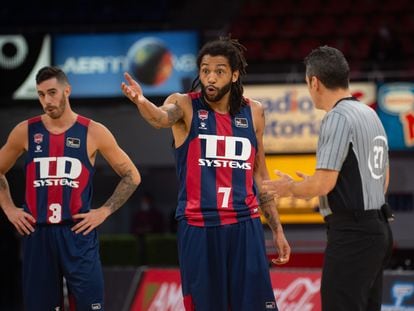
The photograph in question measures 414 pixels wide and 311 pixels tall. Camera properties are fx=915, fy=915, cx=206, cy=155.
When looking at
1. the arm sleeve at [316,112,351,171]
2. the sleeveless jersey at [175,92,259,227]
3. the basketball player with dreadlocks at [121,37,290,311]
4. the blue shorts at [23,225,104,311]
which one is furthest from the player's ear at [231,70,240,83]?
the blue shorts at [23,225,104,311]

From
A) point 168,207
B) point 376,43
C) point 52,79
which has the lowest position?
point 168,207

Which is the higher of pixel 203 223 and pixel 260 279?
pixel 203 223

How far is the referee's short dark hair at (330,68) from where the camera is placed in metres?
5.02

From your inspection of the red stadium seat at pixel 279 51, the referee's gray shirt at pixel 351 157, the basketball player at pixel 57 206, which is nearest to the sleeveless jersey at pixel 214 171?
the referee's gray shirt at pixel 351 157

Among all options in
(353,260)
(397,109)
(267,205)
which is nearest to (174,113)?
(267,205)

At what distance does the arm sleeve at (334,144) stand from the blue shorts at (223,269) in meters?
0.84

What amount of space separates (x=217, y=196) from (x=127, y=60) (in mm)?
8925

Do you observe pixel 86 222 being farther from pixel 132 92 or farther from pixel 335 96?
pixel 335 96

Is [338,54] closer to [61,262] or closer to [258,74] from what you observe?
[61,262]

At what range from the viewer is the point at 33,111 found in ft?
47.6

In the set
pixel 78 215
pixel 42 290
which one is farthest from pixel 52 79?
pixel 42 290

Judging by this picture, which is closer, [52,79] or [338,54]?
[338,54]

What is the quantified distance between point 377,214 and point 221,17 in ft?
41.8

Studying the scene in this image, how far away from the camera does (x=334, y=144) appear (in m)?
4.86
